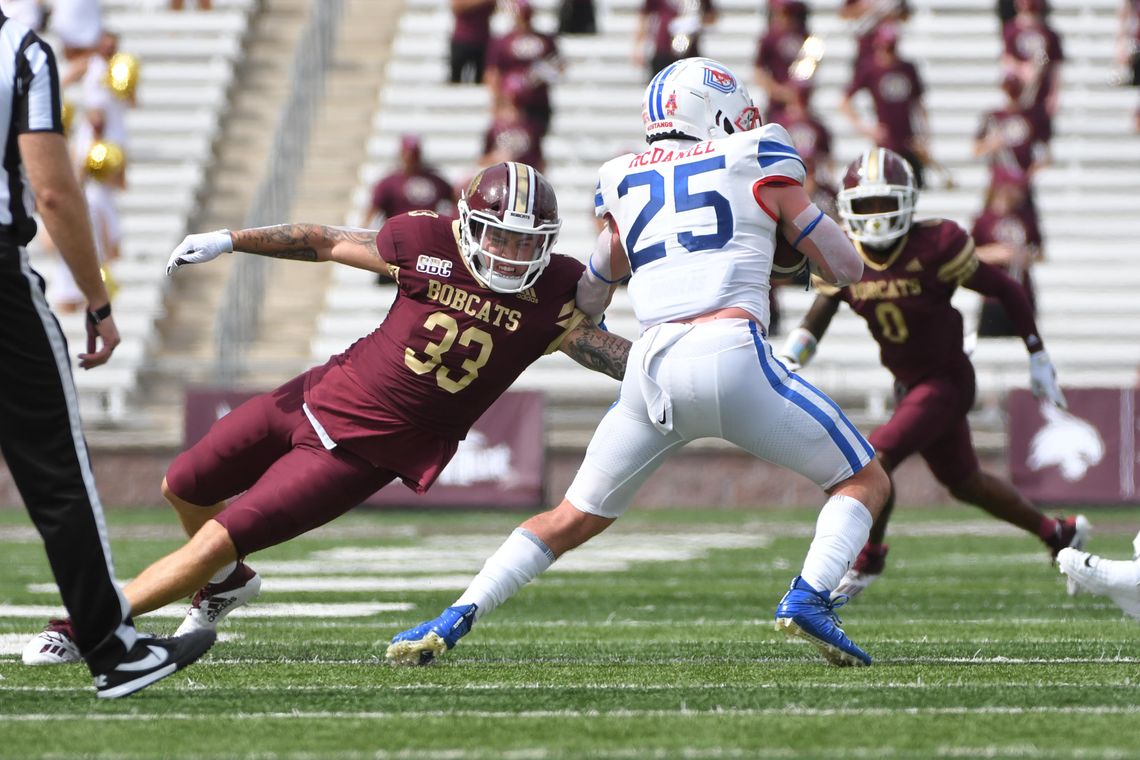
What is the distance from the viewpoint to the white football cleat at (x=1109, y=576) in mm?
5461

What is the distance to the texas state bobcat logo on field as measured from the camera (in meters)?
12.3

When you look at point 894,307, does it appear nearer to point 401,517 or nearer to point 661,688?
point 661,688

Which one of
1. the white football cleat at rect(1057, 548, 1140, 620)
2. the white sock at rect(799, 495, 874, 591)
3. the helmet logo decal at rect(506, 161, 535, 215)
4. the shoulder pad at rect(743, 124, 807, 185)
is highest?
the shoulder pad at rect(743, 124, 807, 185)

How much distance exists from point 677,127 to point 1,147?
186 centimetres

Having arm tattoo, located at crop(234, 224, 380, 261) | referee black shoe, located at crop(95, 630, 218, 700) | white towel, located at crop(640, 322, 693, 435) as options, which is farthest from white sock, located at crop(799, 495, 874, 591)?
referee black shoe, located at crop(95, 630, 218, 700)

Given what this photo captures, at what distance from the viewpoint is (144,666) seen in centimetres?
418

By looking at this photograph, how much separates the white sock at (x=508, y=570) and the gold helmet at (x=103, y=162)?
9.69 metres

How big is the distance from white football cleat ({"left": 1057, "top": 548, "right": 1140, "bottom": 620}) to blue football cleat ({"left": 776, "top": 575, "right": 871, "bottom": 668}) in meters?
1.04

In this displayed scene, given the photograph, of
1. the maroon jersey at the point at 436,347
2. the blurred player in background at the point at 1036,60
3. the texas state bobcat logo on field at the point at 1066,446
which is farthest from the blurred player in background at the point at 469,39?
the maroon jersey at the point at 436,347

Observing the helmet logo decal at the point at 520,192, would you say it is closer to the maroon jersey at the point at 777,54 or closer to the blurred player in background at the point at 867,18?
the maroon jersey at the point at 777,54

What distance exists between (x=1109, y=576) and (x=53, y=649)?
10.1 ft

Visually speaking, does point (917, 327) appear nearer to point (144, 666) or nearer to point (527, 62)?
point (144, 666)

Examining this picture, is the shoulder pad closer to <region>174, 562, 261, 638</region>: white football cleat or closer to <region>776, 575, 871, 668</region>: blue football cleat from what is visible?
<region>776, 575, 871, 668</region>: blue football cleat

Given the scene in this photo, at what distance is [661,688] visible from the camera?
14.8ft
